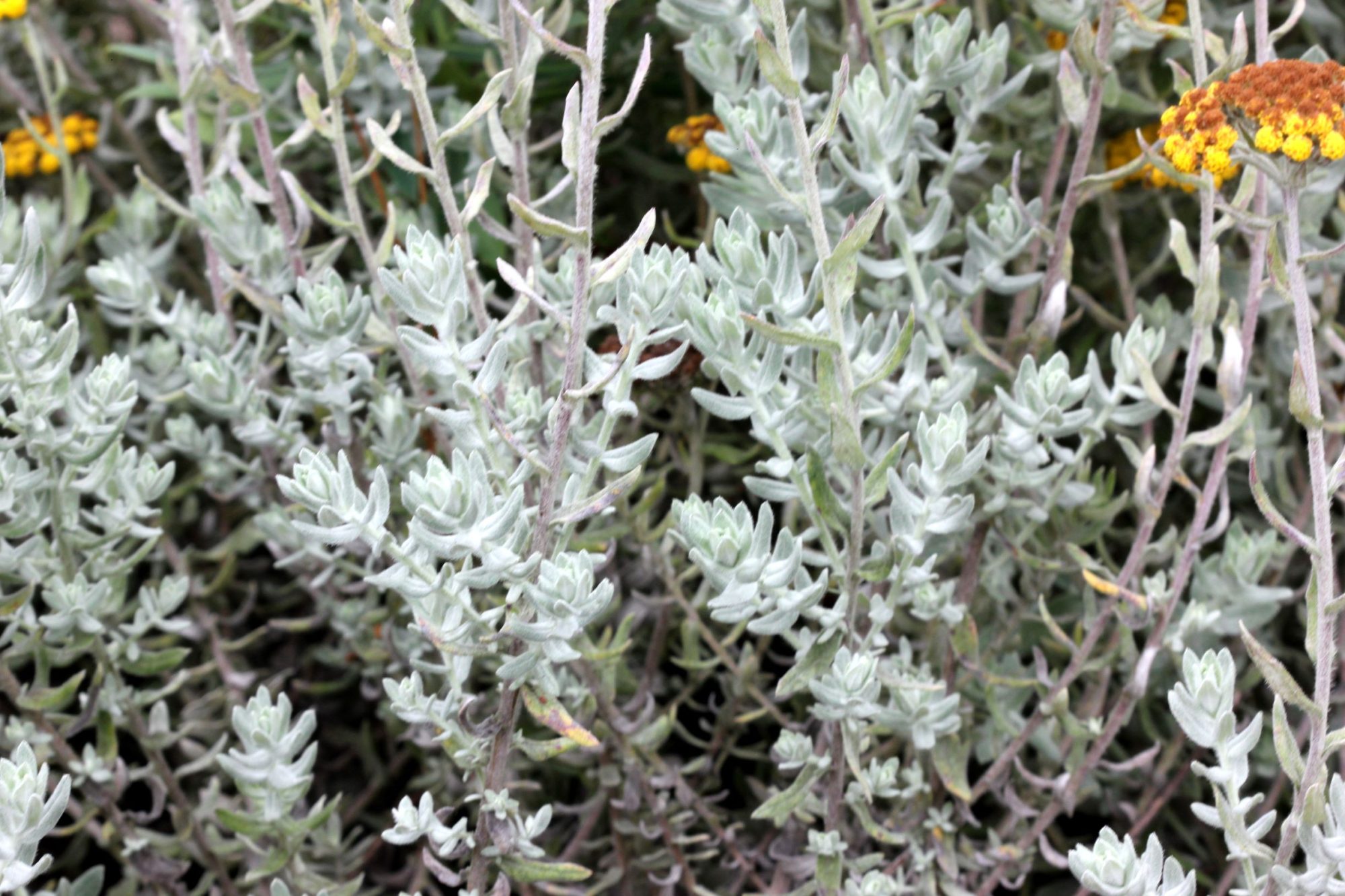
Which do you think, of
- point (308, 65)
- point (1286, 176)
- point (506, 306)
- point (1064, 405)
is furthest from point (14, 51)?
point (1286, 176)

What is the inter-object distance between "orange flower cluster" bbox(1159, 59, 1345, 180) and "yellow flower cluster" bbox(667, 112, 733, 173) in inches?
18.8

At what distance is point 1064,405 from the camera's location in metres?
0.93

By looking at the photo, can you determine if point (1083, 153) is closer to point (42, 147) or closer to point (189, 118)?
point (189, 118)

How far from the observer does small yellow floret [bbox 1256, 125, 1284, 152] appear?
2.35ft

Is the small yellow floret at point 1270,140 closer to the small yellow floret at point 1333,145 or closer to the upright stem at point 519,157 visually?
the small yellow floret at point 1333,145

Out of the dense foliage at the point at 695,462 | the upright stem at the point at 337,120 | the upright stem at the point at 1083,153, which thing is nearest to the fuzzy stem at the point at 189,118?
the dense foliage at the point at 695,462

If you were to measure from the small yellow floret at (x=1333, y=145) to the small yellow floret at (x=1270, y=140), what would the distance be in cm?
2

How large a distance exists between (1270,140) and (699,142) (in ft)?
1.89

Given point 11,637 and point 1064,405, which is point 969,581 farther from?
point 11,637

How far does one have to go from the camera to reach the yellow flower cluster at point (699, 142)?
118cm

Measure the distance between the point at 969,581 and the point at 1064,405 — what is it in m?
0.20

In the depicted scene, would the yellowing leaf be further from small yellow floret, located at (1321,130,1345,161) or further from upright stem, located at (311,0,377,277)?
small yellow floret, located at (1321,130,1345,161)

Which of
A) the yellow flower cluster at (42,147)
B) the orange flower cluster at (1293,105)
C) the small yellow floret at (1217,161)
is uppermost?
the orange flower cluster at (1293,105)

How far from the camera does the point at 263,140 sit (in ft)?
3.49
